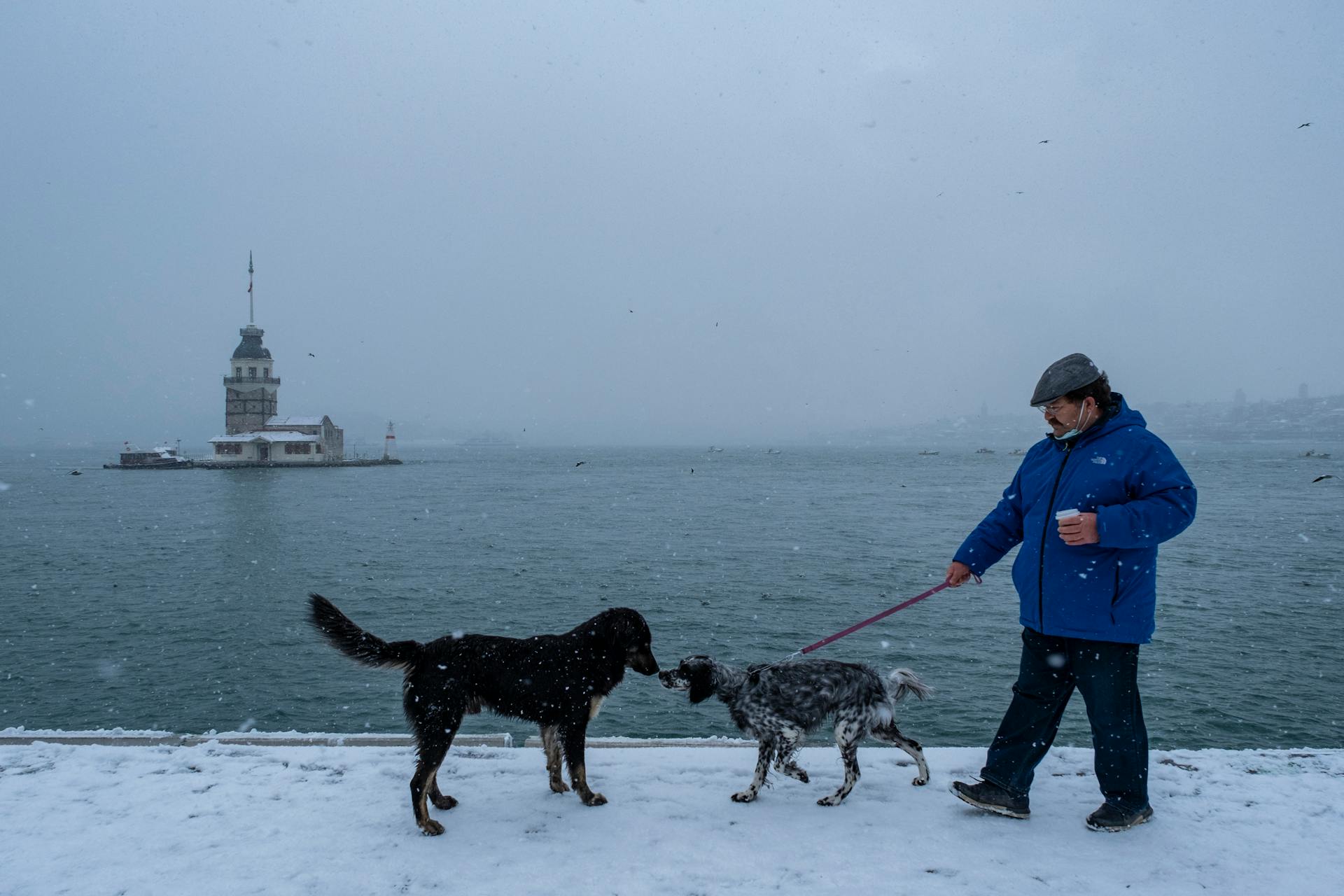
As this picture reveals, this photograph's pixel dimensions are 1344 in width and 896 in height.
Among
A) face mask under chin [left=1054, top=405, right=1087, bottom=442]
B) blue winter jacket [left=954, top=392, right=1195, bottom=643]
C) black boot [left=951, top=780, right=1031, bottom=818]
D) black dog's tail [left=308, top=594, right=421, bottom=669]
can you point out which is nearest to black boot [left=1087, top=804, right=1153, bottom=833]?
black boot [left=951, top=780, right=1031, bottom=818]

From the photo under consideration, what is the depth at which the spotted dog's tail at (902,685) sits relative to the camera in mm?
4977

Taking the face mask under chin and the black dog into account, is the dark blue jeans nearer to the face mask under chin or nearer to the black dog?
the face mask under chin

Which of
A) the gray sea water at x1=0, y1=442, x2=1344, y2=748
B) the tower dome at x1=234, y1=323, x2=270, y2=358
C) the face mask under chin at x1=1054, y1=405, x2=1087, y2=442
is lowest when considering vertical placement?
the gray sea water at x1=0, y1=442, x2=1344, y2=748

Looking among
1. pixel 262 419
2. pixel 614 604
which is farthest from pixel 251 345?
pixel 614 604

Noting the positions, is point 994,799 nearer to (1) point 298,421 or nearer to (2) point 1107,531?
(2) point 1107,531

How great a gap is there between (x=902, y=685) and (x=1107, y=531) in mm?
1809

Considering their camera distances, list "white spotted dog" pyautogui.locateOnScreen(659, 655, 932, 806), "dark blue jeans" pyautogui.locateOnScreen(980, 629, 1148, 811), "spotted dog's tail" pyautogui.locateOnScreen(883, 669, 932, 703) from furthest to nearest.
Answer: "spotted dog's tail" pyautogui.locateOnScreen(883, 669, 932, 703), "white spotted dog" pyautogui.locateOnScreen(659, 655, 932, 806), "dark blue jeans" pyautogui.locateOnScreen(980, 629, 1148, 811)

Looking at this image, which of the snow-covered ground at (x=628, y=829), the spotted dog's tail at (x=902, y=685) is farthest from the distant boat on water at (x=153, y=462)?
the spotted dog's tail at (x=902, y=685)

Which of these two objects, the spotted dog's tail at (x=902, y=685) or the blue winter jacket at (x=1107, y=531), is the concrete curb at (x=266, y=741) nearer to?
the spotted dog's tail at (x=902, y=685)

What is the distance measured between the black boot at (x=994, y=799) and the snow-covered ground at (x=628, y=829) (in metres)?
0.08

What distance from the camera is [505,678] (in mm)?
4488

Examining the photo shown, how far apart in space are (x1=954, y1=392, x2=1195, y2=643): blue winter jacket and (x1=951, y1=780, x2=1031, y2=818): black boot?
1.01 m

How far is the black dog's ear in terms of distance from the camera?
16.6ft

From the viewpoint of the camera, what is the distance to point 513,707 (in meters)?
4.52
